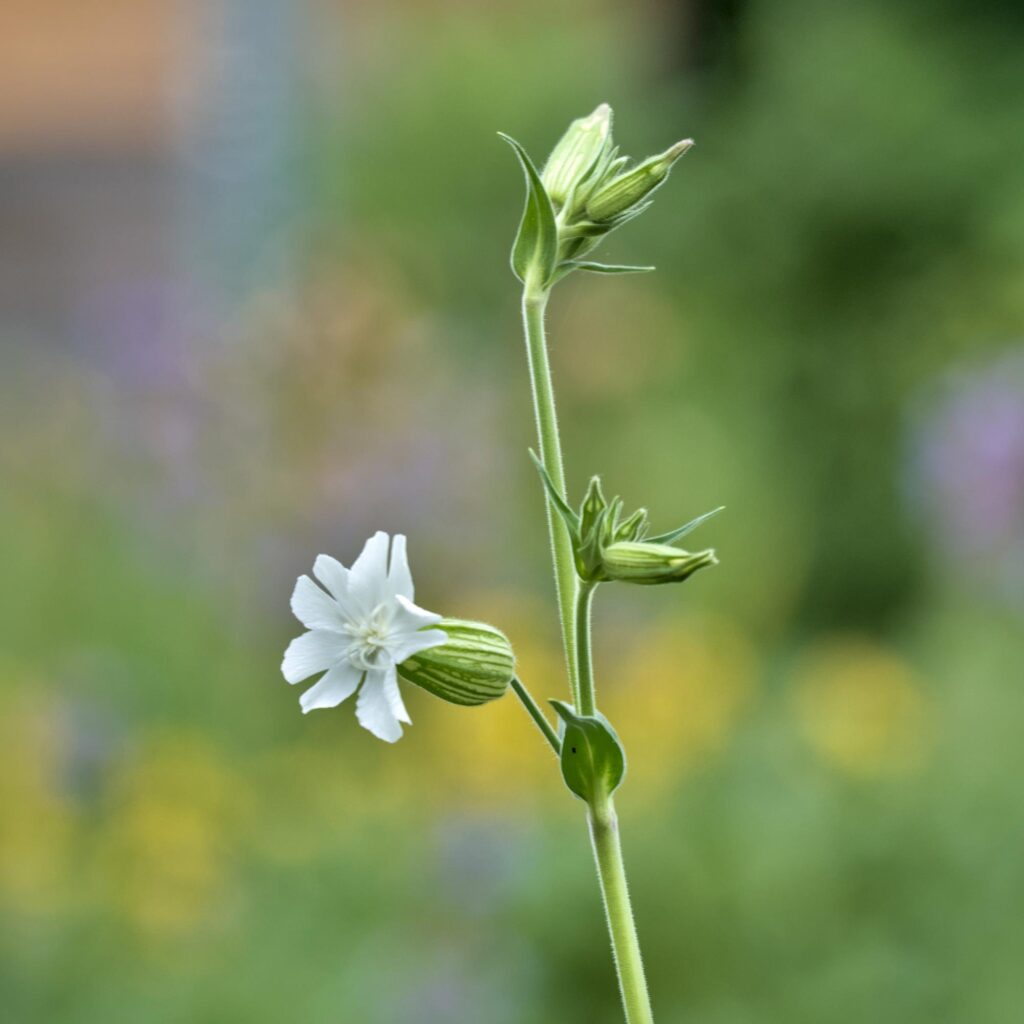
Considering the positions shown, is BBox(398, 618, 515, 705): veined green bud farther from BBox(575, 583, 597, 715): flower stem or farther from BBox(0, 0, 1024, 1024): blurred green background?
BBox(0, 0, 1024, 1024): blurred green background

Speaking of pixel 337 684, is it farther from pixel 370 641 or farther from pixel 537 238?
pixel 537 238

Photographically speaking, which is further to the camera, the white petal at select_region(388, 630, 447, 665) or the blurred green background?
the blurred green background

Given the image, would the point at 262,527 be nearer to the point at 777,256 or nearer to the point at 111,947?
the point at 111,947

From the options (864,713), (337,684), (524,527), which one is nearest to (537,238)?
(337,684)

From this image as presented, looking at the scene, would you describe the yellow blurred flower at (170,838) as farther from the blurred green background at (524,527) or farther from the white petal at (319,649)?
the white petal at (319,649)

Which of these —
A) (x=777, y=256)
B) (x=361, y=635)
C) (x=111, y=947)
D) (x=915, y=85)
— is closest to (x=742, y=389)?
(x=777, y=256)

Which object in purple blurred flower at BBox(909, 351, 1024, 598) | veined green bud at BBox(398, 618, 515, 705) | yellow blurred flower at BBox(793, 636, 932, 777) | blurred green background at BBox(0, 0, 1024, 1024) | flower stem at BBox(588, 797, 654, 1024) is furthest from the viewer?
purple blurred flower at BBox(909, 351, 1024, 598)

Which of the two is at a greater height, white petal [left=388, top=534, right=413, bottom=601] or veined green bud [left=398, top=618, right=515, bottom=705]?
white petal [left=388, top=534, right=413, bottom=601]

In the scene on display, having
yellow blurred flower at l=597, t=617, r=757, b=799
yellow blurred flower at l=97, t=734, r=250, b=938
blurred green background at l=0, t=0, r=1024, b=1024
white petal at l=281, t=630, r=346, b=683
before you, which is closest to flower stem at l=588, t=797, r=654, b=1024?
white petal at l=281, t=630, r=346, b=683
